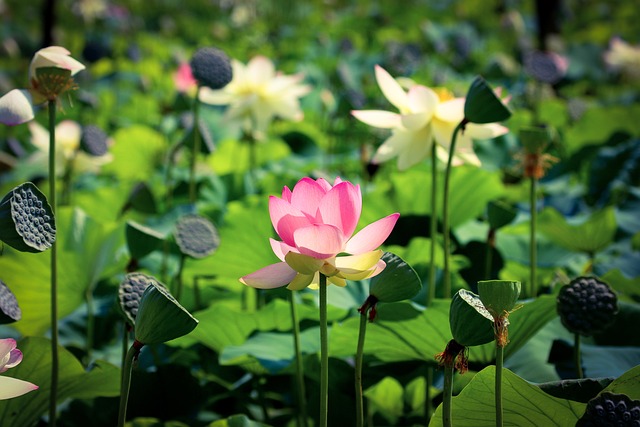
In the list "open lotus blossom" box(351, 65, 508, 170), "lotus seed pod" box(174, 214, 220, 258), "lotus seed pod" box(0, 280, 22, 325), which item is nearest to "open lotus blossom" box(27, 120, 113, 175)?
"lotus seed pod" box(174, 214, 220, 258)

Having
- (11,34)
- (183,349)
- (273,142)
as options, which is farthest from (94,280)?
(11,34)

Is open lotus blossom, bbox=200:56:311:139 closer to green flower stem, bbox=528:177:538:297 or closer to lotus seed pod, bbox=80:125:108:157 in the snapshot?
lotus seed pod, bbox=80:125:108:157

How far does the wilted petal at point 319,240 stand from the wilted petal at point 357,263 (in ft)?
0.05

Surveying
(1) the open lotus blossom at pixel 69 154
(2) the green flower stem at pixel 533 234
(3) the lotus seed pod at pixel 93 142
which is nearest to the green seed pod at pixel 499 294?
(2) the green flower stem at pixel 533 234

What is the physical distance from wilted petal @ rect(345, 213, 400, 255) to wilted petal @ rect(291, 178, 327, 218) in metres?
0.04

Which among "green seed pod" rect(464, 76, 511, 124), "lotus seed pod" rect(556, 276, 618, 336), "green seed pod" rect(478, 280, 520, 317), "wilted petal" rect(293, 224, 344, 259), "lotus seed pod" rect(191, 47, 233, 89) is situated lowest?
"lotus seed pod" rect(556, 276, 618, 336)

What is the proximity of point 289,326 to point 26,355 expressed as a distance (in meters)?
0.32

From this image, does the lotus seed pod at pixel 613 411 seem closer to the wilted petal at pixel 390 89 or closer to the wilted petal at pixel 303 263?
the wilted petal at pixel 303 263

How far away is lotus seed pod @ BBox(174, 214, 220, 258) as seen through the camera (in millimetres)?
826

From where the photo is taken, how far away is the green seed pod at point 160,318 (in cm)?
52

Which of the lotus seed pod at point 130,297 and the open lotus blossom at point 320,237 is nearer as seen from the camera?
the open lotus blossom at point 320,237

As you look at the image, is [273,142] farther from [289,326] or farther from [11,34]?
[11,34]

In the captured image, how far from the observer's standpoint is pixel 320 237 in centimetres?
50

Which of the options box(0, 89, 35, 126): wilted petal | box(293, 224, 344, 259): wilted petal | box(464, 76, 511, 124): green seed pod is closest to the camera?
box(293, 224, 344, 259): wilted petal
